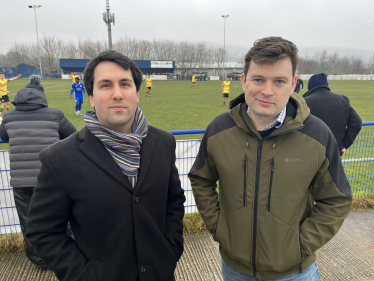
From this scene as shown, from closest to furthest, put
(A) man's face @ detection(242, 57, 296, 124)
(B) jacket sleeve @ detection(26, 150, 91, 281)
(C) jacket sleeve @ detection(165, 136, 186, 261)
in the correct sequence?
1. (B) jacket sleeve @ detection(26, 150, 91, 281)
2. (A) man's face @ detection(242, 57, 296, 124)
3. (C) jacket sleeve @ detection(165, 136, 186, 261)

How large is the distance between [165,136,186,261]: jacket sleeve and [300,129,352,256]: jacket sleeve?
788 mm

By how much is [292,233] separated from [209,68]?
92.2 metres

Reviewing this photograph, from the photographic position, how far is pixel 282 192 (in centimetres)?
157

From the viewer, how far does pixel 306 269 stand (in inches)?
65.2

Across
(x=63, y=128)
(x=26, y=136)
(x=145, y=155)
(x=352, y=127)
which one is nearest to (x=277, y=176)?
(x=145, y=155)

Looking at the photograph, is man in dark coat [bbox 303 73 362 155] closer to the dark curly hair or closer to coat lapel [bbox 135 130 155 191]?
coat lapel [bbox 135 130 155 191]

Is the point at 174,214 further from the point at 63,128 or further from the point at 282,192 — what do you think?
the point at 63,128

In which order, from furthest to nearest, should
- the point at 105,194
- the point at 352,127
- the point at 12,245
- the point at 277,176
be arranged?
the point at 352,127
the point at 12,245
the point at 277,176
the point at 105,194

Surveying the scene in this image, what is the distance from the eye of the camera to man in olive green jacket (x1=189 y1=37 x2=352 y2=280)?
5.05 feet

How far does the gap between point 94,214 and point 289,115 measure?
51.5 inches

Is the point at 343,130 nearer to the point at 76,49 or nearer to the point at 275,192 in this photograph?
the point at 275,192

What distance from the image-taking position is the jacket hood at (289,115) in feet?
5.07

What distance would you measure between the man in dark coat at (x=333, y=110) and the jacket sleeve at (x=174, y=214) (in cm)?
280

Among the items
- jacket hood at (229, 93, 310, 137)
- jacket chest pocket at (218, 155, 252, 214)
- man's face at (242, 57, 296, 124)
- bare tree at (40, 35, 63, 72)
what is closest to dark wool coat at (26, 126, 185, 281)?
jacket chest pocket at (218, 155, 252, 214)
